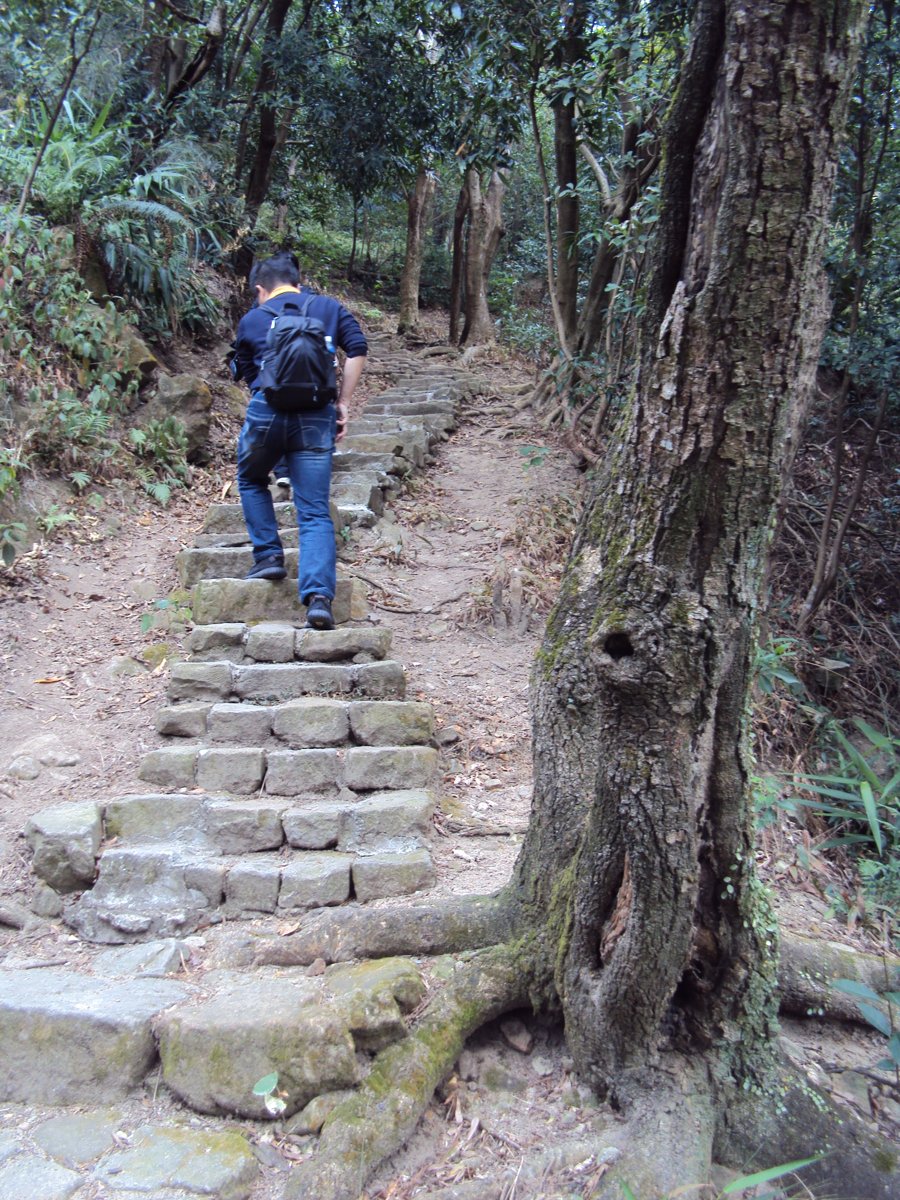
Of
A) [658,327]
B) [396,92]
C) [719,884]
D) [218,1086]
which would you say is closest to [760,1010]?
[719,884]

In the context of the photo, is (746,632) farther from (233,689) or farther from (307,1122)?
(233,689)

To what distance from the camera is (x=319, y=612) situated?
→ 3.90 metres

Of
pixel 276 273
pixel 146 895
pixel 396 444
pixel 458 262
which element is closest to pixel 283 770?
pixel 146 895

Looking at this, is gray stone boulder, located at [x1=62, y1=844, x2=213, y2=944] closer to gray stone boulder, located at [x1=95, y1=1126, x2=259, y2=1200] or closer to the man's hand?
gray stone boulder, located at [x1=95, y1=1126, x2=259, y2=1200]

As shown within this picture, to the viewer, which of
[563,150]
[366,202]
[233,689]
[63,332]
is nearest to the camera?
[233,689]

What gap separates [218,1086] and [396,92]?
9839 mm

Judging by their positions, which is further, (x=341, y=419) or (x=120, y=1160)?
(x=341, y=419)

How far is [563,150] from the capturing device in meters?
7.33

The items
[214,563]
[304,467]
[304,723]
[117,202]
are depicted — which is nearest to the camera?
[304,723]

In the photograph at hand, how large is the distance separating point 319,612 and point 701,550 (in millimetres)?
2455

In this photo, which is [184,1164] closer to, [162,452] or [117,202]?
[162,452]

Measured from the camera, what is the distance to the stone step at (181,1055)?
212 centimetres

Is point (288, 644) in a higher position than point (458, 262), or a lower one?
lower

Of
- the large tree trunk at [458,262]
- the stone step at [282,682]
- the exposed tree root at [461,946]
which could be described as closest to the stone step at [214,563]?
the stone step at [282,682]
